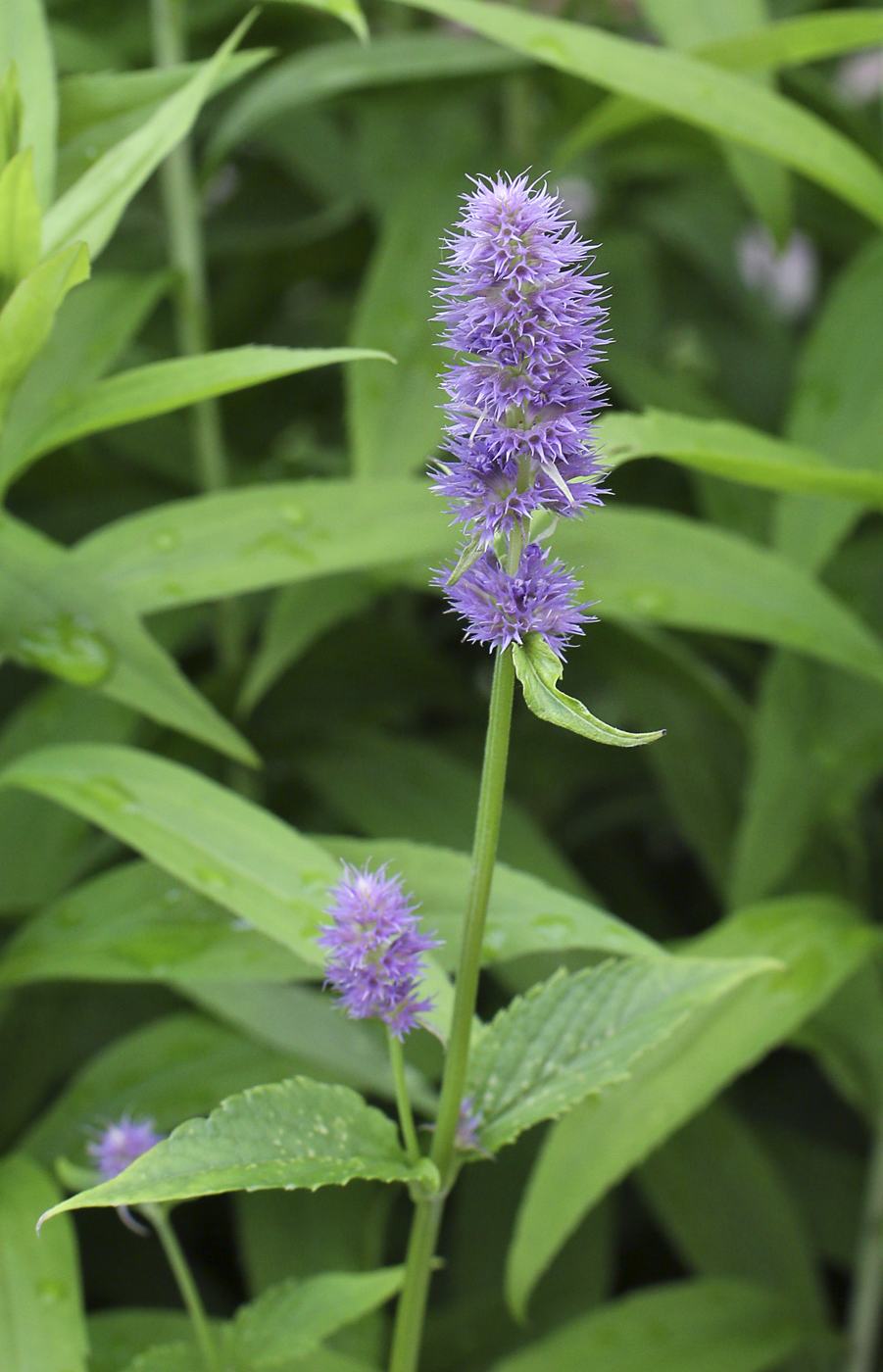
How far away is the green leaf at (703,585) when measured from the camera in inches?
30.7

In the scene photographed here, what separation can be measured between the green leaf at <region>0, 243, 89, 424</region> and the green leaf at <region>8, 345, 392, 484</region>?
1.6 inches

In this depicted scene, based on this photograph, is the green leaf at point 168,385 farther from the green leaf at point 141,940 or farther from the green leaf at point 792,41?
the green leaf at point 792,41

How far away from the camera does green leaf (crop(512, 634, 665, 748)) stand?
335mm

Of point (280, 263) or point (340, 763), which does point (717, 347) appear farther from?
point (340, 763)

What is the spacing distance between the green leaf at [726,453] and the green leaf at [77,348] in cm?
30

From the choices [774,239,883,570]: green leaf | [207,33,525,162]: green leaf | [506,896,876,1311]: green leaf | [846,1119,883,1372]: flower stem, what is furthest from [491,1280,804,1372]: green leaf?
[207,33,525,162]: green leaf

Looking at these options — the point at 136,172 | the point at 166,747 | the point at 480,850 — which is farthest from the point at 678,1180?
the point at 136,172

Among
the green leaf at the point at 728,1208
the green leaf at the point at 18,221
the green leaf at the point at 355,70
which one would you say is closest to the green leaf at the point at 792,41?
the green leaf at the point at 355,70

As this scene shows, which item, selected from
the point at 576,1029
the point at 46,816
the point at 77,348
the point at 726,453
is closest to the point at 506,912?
the point at 576,1029

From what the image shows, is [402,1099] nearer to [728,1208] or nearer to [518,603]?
[518,603]

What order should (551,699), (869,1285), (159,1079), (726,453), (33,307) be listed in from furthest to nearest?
(869,1285)
(159,1079)
(726,453)
(33,307)
(551,699)

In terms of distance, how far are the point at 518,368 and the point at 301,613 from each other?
1.63 feet

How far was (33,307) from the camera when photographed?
555mm

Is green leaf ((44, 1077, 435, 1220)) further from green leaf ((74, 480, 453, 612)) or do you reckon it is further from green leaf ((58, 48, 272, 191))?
green leaf ((58, 48, 272, 191))
